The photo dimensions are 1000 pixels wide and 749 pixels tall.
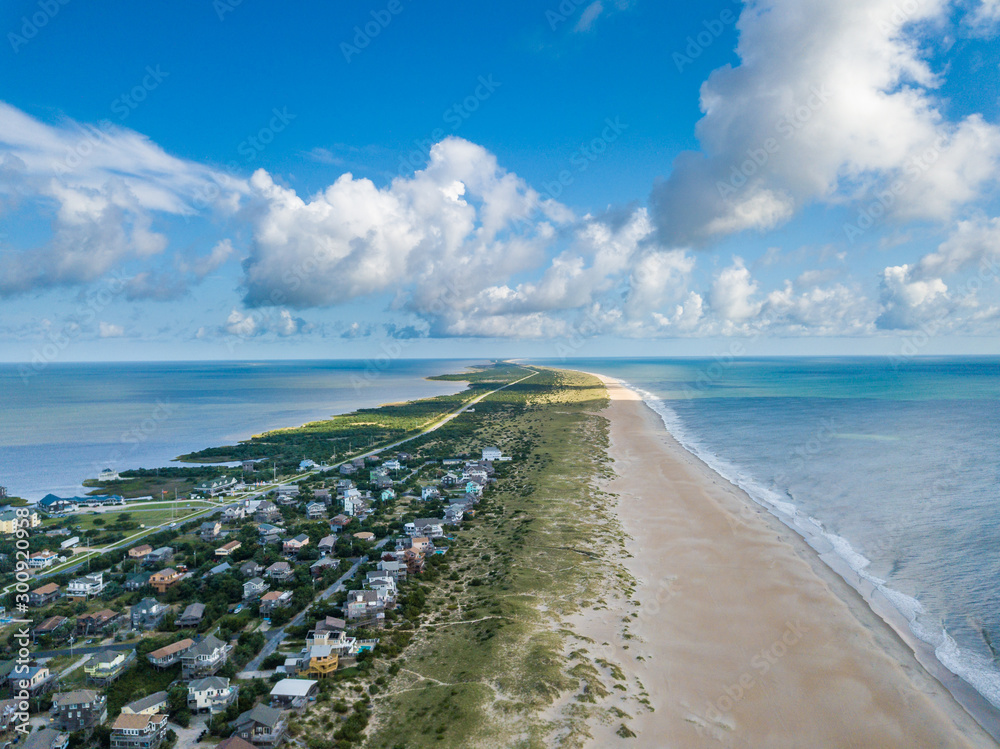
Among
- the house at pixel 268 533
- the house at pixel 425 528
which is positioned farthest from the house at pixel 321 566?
the house at pixel 425 528

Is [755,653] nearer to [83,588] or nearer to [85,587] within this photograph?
[85,587]

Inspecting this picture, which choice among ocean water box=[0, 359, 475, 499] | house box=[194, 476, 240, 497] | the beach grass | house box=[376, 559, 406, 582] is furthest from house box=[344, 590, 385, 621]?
ocean water box=[0, 359, 475, 499]

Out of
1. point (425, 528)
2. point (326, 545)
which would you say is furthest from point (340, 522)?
point (425, 528)

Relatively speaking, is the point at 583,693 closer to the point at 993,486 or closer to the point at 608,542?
the point at 608,542

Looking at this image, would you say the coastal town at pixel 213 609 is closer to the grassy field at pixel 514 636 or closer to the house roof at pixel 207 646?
the house roof at pixel 207 646

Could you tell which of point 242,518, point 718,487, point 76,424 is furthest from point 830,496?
point 76,424
